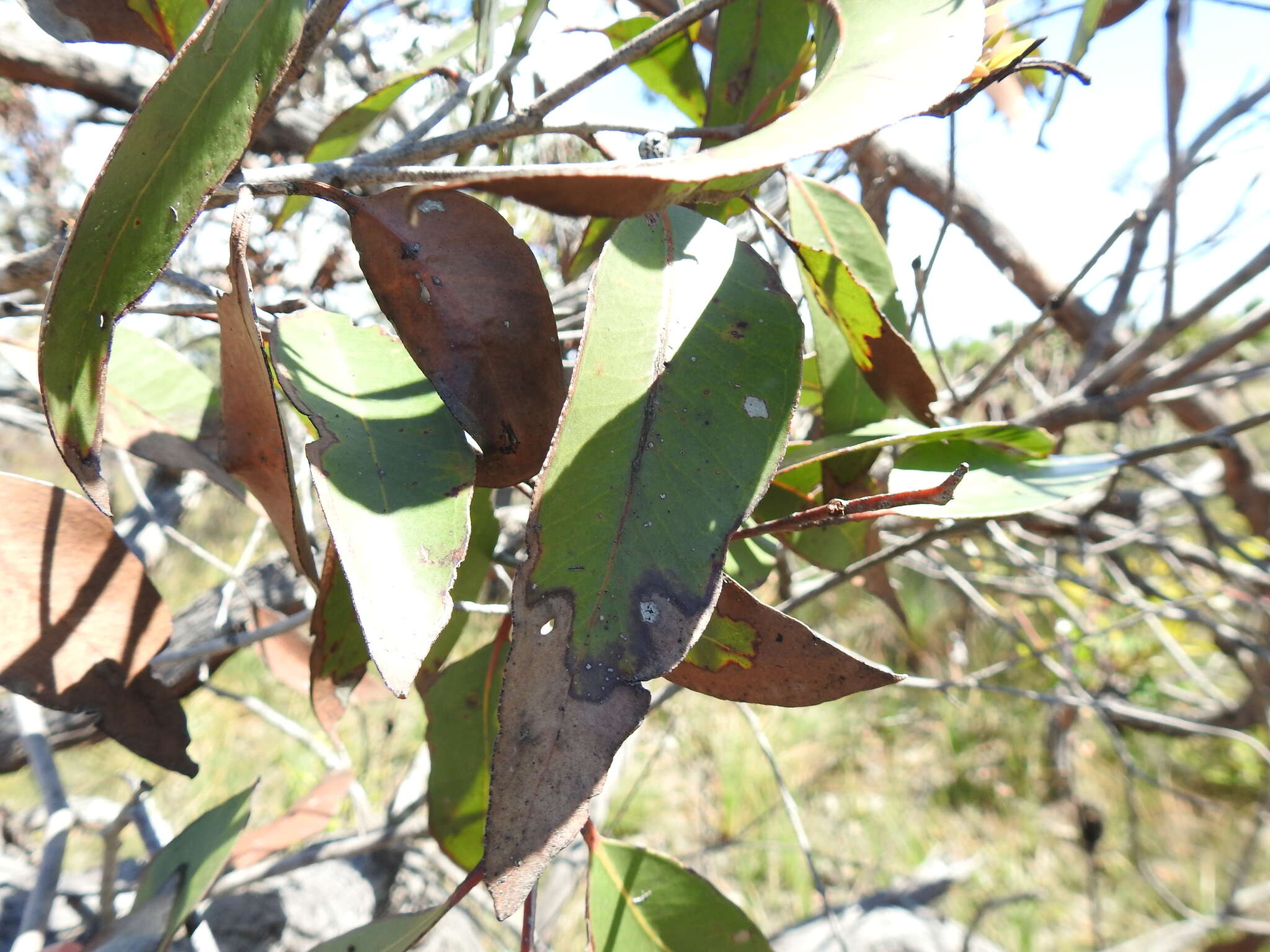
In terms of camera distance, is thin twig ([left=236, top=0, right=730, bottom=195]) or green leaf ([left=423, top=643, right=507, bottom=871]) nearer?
thin twig ([left=236, top=0, right=730, bottom=195])

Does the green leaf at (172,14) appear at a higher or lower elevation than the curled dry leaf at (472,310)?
higher

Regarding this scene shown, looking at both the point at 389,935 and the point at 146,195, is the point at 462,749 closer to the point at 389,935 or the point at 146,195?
the point at 389,935

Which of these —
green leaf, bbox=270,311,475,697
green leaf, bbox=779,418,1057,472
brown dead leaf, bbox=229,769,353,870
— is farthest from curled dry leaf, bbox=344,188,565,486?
brown dead leaf, bbox=229,769,353,870

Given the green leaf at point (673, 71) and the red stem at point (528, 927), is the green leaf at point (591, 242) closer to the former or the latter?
the green leaf at point (673, 71)

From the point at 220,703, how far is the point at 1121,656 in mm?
2910

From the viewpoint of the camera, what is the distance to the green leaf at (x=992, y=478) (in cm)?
37

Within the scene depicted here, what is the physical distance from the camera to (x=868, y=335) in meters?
0.42

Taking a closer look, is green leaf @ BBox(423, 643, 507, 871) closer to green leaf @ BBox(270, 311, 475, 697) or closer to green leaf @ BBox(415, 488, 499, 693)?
green leaf @ BBox(415, 488, 499, 693)

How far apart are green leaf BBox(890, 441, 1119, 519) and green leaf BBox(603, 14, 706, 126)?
279 millimetres

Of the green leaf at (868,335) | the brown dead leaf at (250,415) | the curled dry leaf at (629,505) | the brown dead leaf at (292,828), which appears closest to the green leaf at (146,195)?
the brown dead leaf at (250,415)

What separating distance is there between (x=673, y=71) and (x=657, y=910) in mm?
536

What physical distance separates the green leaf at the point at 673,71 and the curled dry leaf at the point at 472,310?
27 centimetres

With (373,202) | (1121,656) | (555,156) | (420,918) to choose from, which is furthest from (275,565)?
(1121,656)

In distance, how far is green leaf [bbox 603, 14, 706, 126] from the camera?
534 mm
